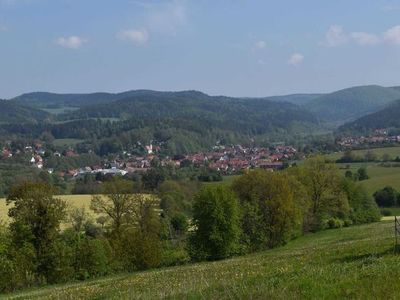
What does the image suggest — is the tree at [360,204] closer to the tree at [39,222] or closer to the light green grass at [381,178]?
the light green grass at [381,178]

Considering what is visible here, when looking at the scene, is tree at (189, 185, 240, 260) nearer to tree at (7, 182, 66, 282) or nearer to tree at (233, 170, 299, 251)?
tree at (233, 170, 299, 251)

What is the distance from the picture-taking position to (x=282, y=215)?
54.3 m

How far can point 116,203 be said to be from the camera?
53750 millimetres

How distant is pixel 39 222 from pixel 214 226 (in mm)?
14736

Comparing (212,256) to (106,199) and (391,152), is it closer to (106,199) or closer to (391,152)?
(106,199)

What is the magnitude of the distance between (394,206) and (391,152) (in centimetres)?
7079

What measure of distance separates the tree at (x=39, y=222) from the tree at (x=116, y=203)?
13172mm

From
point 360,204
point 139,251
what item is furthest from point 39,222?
point 360,204

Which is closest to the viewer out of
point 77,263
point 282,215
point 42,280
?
point 42,280

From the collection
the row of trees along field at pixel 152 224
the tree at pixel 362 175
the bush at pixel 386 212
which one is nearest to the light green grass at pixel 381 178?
the tree at pixel 362 175

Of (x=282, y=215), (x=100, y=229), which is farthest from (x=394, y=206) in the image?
(x=100, y=229)

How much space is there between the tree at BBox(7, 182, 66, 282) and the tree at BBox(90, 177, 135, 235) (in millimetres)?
13172

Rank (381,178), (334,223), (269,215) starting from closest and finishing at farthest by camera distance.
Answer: (269,215) → (334,223) → (381,178)

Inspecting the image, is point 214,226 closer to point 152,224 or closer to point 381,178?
point 152,224
